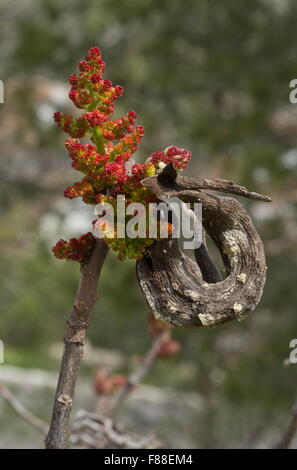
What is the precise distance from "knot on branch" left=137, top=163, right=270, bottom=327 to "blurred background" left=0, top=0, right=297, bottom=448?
233 cm

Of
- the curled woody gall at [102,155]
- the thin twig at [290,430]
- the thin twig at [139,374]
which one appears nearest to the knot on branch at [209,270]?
the curled woody gall at [102,155]

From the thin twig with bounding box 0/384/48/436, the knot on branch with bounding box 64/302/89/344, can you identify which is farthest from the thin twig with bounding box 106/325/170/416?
the knot on branch with bounding box 64/302/89/344

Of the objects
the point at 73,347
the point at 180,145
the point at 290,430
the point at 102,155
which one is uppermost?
the point at 180,145

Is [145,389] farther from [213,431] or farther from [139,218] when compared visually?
[139,218]

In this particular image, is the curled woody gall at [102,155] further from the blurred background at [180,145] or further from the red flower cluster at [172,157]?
the blurred background at [180,145]

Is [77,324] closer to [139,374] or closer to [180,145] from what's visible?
[139,374]

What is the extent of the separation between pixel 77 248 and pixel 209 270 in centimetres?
12

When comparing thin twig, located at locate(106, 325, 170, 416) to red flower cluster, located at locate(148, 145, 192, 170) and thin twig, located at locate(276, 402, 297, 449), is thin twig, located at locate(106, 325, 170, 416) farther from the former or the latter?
red flower cluster, located at locate(148, 145, 192, 170)

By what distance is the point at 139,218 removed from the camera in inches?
23.2

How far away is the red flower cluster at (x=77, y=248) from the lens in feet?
1.97

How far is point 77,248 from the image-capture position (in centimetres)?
60

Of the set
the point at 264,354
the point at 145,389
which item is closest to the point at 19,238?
the point at 145,389

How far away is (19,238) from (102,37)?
1530mm

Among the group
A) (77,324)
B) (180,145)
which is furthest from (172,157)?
(180,145)
